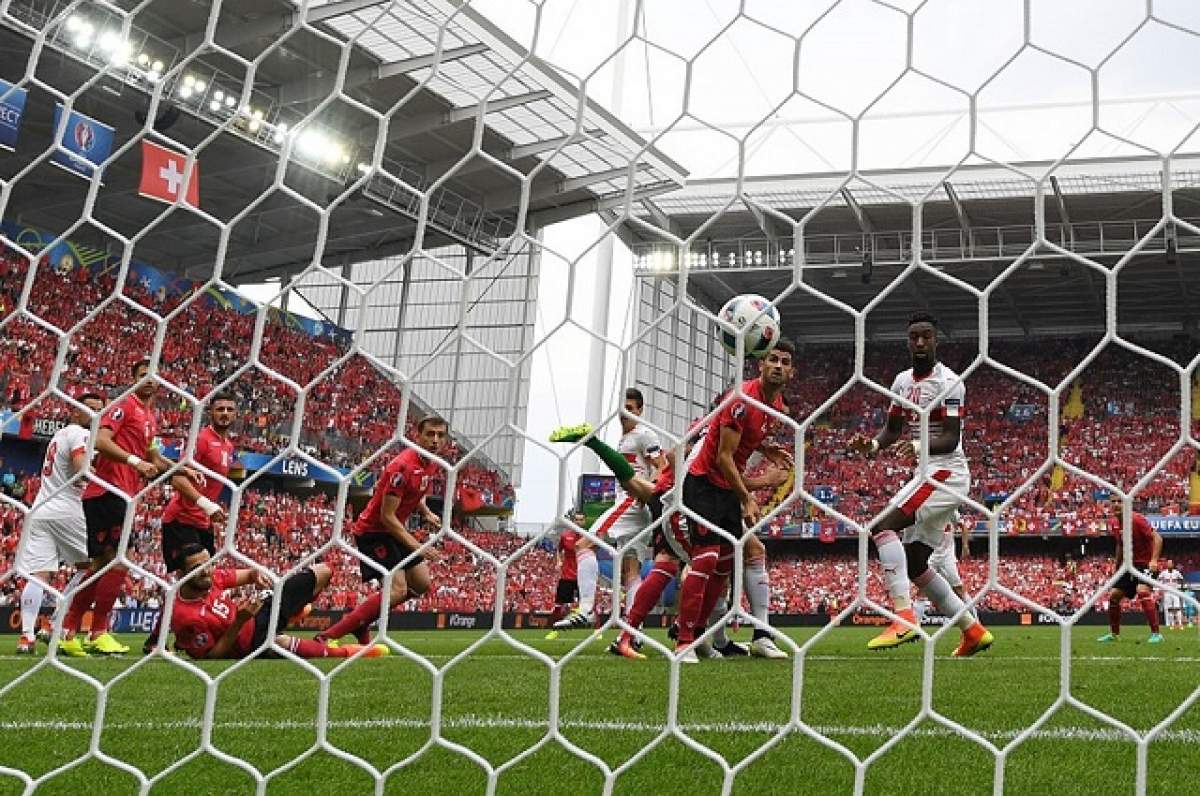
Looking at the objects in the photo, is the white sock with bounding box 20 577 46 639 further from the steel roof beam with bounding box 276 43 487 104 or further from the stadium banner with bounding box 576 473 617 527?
the stadium banner with bounding box 576 473 617 527

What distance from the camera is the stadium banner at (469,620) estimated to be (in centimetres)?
1426

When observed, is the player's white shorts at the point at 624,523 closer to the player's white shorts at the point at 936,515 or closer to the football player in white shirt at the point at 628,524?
the football player in white shirt at the point at 628,524

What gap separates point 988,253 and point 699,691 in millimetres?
19220

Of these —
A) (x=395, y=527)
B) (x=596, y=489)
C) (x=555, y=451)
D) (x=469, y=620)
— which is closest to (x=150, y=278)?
(x=469, y=620)

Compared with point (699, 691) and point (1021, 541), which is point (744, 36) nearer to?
point (699, 691)

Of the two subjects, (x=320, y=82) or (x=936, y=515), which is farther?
(x=320, y=82)

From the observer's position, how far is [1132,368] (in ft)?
88.4

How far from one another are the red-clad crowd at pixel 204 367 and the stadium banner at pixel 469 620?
2.28 meters

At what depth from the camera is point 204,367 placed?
62.0ft

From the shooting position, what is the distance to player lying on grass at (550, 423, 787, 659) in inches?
161

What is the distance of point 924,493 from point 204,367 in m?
17.1

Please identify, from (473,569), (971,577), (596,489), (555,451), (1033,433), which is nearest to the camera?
A: (555,451)

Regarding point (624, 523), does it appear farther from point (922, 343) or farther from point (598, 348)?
point (598, 348)

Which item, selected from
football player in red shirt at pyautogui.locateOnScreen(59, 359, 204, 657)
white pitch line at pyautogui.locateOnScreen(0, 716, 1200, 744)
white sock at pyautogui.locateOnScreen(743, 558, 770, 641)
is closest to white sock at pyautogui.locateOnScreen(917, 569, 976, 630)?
white sock at pyautogui.locateOnScreen(743, 558, 770, 641)
